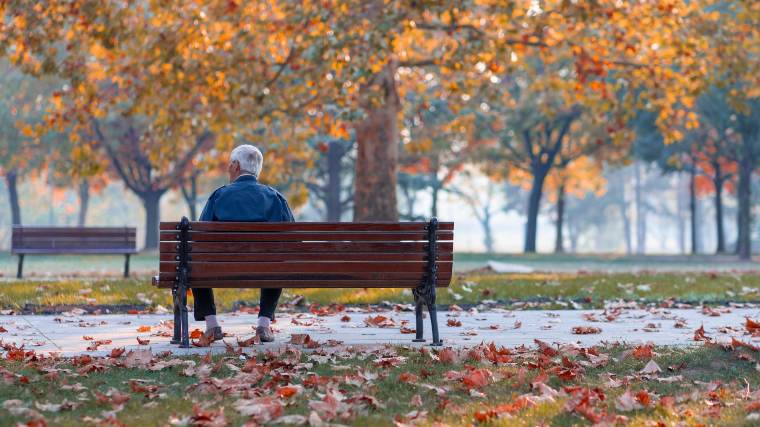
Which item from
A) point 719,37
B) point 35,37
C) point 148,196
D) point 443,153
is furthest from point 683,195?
point 35,37

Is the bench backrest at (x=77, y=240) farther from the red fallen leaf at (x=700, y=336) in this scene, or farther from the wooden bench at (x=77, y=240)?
the red fallen leaf at (x=700, y=336)

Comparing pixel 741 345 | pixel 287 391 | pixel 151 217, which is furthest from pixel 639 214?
pixel 287 391

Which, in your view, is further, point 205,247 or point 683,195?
point 683,195

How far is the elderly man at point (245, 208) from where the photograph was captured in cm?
800

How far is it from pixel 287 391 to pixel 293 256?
2135 mm

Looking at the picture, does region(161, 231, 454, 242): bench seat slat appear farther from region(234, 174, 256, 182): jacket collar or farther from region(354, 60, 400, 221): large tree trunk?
region(354, 60, 400, 221): large tree trunk

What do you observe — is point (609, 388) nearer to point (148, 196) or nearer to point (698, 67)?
point (698, 67)

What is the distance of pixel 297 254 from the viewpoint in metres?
7.68

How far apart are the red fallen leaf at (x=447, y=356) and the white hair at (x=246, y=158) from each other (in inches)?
85.1

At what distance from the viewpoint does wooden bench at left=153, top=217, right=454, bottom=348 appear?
7.59 m

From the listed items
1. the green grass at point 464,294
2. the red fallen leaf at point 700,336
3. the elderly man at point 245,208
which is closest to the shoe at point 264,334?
the elderly man at point 245,208

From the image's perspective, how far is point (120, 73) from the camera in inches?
722

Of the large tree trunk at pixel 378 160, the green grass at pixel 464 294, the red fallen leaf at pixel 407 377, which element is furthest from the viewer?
the large tree trunk at pixel 378 160

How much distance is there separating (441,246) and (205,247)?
5.80ft
